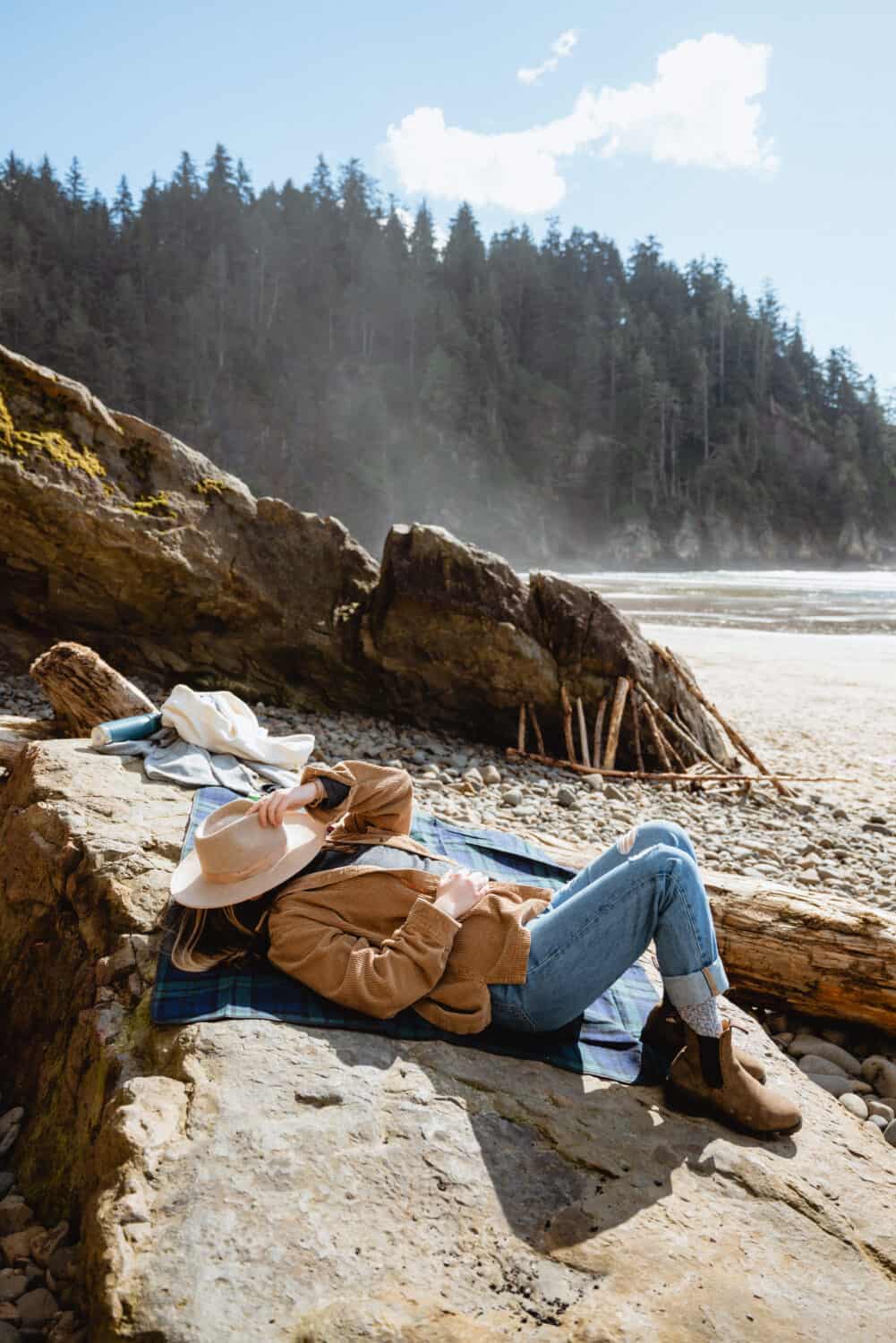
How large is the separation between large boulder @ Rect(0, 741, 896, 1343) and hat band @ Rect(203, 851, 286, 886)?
44 cm

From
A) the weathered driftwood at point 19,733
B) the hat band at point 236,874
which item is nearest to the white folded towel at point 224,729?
the weathered driftwood at point 19,733

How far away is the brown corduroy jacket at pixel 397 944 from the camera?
2.55 meters

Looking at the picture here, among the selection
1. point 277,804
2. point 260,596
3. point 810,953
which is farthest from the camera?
point 260,596

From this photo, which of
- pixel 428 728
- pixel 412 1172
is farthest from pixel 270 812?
pixel 428 728

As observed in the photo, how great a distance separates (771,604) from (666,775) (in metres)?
22.8

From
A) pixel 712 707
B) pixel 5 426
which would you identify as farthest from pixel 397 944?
pixel 5 426

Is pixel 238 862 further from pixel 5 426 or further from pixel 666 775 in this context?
pixel 5 426

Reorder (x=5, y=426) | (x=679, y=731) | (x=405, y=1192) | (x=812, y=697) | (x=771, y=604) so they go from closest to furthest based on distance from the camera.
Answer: (x=405, y=1192), (x=5, y=426), (x=679, y=731), (x=812, y=697), (x=771, y=604)

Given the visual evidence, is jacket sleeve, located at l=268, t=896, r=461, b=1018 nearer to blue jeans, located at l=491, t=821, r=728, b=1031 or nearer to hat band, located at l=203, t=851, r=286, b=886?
hat band, located at l=203, t=851, r=286, b=886

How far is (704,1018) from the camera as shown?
258cm

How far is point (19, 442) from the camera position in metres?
8.17

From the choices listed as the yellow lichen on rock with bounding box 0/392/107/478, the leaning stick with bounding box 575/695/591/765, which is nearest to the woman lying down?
the leaning stick with bounding box 575/695/591/765

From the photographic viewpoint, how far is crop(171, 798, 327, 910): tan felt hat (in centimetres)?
269

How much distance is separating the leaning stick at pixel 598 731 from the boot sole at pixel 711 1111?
5705 millimetres
